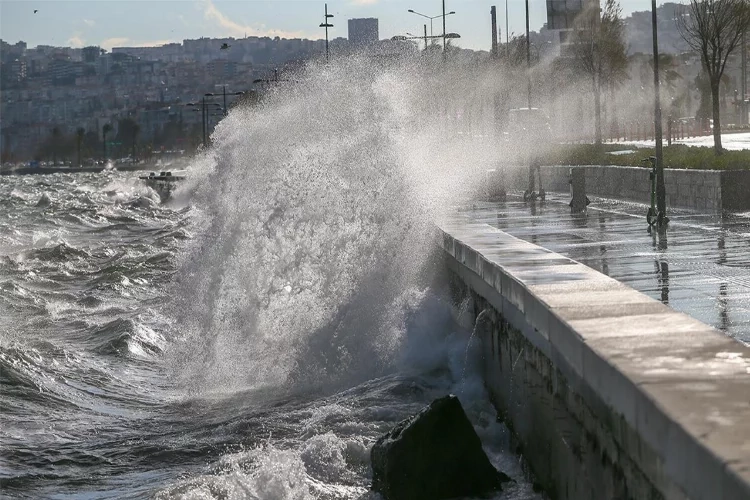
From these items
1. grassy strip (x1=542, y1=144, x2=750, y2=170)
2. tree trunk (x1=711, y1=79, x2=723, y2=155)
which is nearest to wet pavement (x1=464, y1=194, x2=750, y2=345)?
grassy strip (x1=542, y1=144, x2=750, y2=170)

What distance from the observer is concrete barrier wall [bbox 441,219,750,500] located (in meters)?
4.20

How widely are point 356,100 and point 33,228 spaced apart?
38.4 metres

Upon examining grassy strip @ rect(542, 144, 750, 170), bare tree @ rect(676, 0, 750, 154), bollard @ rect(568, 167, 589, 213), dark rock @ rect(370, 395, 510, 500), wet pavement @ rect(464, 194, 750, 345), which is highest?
bare tree @ rect(676, 0, 750, 154)

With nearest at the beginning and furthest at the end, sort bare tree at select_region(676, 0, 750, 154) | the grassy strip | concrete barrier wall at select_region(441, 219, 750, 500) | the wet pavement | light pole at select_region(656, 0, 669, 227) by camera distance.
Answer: concrete barrier wall at select_region(441, 219, 750, 500) → the wet pavement → light pole at select_region(656, 0, 669, 227) → the grassy strip → bare tree at select_region(676, 0, 750, 154)

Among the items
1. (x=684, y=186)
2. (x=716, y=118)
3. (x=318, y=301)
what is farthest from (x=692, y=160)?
(x=318, y=301)

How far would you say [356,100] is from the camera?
2034 centimetres

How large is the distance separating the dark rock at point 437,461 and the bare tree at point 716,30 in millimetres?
17926

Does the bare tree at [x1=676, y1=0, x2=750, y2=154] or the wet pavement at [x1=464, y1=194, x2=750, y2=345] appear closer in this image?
the wet pavement at [x1=464, y1=194, x2=750, y2=345]

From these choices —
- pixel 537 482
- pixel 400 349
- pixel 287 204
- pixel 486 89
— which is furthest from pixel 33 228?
pixel 537 482

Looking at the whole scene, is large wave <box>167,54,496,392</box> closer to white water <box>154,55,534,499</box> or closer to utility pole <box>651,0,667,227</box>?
white water <box>154,55,534,499</box>

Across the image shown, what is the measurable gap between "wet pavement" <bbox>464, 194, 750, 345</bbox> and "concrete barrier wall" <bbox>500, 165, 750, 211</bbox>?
19.7 inches

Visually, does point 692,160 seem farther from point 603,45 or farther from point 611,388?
point 603,45

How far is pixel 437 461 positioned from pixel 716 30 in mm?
19785

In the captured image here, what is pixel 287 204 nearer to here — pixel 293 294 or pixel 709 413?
pixel 293 294
